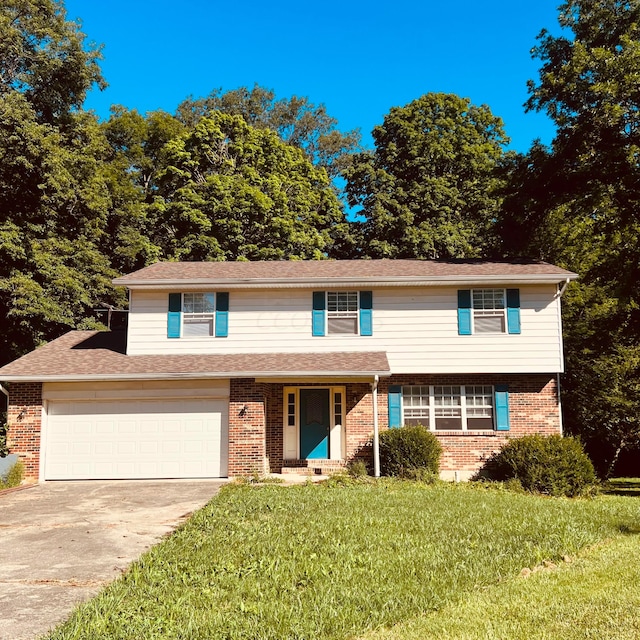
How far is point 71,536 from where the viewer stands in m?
8.27

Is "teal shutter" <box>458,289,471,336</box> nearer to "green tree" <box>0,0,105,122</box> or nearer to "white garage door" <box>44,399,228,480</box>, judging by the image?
"white garage door" <box>44,399,228,480</box>

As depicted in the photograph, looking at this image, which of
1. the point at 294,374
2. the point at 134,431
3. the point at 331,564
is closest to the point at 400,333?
the point at 294,374

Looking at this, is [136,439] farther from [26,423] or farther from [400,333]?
[400,333]

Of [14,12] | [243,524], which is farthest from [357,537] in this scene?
[14,12]

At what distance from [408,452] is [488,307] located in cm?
443

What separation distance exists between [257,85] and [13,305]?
24.4m

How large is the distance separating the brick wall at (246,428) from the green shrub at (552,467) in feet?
18.6

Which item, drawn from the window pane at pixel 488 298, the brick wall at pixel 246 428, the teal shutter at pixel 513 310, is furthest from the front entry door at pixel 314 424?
the teal shutter at pixel 513 310

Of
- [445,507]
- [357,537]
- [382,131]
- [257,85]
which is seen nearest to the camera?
[357,537]

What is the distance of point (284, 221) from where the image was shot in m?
26.1

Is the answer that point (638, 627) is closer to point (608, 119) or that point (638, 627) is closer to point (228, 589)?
point (228, 589)

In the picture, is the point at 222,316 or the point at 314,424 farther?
the point at 222,316

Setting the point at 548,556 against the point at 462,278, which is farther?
the point at 462,278

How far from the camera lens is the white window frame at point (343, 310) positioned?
16156 millimetres
